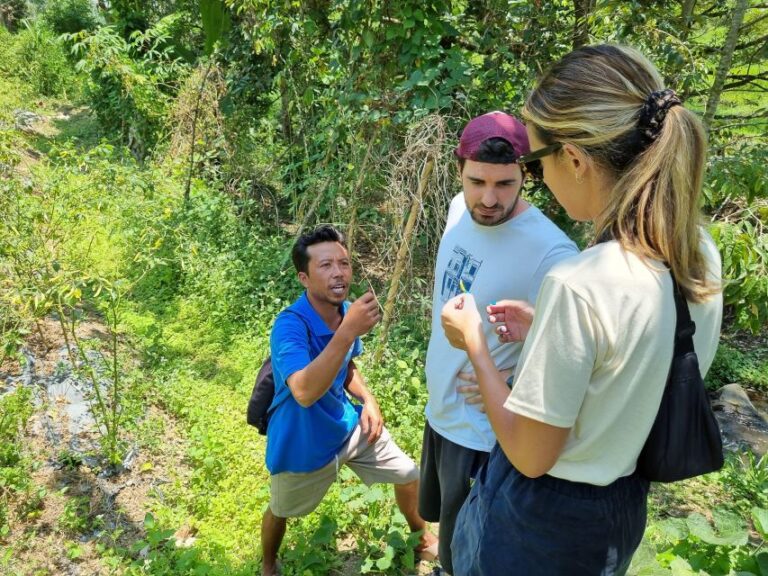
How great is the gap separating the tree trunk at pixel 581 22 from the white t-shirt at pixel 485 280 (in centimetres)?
324

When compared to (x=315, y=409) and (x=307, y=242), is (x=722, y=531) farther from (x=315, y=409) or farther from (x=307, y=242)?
(x=307, y=242)

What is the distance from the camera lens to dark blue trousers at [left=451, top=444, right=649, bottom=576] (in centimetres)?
121

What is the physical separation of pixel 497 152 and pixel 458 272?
1.46 ft

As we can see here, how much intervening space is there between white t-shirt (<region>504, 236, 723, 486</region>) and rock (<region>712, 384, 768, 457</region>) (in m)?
4.06

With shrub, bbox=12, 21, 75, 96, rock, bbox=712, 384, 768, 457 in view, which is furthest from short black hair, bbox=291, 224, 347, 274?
shrub, bbox=12, 21, 75, 96

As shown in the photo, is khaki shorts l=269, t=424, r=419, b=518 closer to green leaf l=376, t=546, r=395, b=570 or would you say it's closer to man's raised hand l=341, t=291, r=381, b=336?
green leaf l=376, t=546, r=395, b=570

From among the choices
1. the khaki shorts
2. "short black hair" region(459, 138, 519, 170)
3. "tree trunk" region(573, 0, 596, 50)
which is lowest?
the khaki shorts

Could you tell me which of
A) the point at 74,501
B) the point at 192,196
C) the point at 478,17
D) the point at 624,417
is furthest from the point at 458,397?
the point at 192,196

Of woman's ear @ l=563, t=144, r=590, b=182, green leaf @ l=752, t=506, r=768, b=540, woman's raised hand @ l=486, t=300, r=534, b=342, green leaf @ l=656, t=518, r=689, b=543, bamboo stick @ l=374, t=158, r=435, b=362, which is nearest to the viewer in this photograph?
woman's ear @ l=563, t=144, r=590, b=182

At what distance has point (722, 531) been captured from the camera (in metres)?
2.02

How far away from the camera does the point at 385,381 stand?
4.00 metres

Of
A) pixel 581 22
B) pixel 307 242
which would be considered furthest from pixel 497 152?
pixel 581 22

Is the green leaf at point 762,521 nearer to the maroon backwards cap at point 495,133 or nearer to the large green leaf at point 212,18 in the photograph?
the maroon backwards cap at point 495,133

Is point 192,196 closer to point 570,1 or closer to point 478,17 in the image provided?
point 478,17
